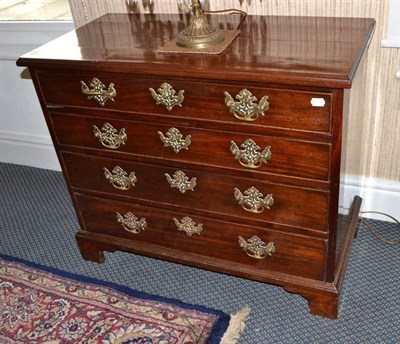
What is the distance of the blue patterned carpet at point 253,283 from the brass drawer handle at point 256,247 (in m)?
0.22

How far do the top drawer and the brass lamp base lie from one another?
0.47ft

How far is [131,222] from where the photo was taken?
189 cm

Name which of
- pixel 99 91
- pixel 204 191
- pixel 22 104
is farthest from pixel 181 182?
pixel 22 104

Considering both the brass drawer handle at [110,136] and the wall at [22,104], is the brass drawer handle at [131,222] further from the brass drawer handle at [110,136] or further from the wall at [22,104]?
the wall at [22,104]

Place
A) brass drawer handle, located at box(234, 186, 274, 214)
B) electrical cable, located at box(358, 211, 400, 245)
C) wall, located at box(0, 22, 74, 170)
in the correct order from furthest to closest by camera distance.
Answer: wall, located at box(0, 22, 74, 170), electrical cable, located at box(358, 211, 400, 245), brass drawer handle, located at box(234, 186, 274, 214)

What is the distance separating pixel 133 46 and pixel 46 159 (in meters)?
1.33

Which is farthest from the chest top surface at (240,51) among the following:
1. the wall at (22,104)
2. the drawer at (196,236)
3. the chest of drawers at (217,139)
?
the wall at (22,104)

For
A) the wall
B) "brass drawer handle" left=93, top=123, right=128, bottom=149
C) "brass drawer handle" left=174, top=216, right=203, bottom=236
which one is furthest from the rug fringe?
the wall

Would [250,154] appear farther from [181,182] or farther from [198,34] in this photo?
[198,34]

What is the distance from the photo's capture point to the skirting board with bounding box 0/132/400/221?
192 centimetres

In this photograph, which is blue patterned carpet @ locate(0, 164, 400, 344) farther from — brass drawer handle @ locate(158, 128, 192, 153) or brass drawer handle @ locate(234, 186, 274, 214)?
brass drawer handle @ locate(158, 128, 192, 153)

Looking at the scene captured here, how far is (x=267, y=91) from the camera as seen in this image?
1375 mm

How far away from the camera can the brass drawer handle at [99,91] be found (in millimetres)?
1585

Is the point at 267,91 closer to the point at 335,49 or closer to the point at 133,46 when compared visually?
the point at 335,49
